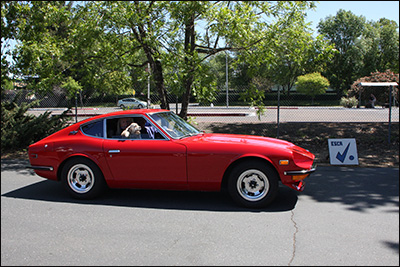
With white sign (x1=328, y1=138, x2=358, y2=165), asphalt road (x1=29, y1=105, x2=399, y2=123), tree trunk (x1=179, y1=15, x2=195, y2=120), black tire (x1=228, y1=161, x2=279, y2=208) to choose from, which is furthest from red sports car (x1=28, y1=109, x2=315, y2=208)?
asphalt road (x1=29, y1=105, x2=399, y2=123)

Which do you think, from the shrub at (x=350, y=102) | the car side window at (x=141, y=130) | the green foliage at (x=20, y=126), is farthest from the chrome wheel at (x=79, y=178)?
the shrub at (x=350, y=102)

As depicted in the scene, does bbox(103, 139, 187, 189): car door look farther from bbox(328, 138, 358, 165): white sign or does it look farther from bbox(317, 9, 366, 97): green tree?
bbox(317, 9, 366, 97): green tree

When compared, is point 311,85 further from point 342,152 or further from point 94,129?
point 94,129

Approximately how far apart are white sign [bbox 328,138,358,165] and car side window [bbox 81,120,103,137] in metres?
5.14

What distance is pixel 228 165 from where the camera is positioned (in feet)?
16.7

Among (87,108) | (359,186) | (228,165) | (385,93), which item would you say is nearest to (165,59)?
(228,165)

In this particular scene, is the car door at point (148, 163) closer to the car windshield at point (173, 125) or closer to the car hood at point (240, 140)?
the car windshield at point (173, 125)

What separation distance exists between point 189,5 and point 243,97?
3.33 m

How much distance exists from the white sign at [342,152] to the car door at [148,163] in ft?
14.1

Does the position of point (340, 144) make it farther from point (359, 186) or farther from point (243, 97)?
point (243, 97)

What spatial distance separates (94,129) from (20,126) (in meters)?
6.00

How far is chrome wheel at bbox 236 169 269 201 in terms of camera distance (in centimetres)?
505

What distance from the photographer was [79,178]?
561 cm

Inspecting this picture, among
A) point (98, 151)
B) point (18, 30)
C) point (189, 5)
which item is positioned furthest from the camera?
point (18, 30)
